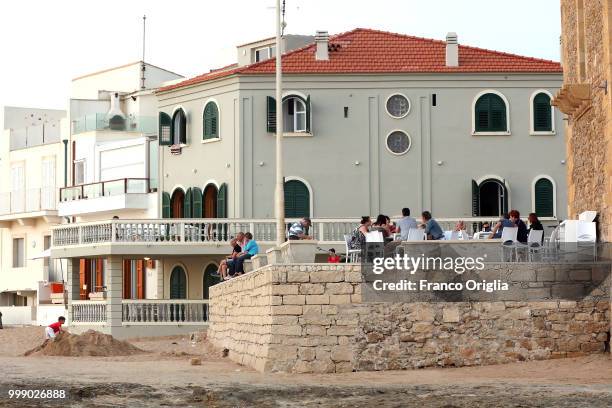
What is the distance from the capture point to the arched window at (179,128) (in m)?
48.1

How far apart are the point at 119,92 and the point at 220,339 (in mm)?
25574

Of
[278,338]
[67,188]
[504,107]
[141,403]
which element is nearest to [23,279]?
[67,188]

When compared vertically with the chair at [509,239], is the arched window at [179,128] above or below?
above

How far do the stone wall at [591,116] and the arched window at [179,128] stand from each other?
1993 cm

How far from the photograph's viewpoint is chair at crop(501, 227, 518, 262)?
85.1 ft

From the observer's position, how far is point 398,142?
4581 cm

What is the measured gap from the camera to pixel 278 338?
84.2ft

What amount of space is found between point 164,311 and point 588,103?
19.8 m

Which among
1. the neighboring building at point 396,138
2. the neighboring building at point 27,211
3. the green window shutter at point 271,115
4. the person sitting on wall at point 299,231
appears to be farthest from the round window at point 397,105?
the neighboring building at point 27,211

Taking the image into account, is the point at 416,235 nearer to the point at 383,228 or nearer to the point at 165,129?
the point at 383,228

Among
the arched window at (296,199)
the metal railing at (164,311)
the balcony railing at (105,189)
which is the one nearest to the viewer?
the metal railing at (164,311)

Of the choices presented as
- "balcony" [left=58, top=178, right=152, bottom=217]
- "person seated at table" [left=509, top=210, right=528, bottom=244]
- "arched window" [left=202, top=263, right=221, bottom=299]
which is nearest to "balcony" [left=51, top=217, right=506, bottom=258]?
"arched window" [left=202, top=263, right=221, bottom=299]

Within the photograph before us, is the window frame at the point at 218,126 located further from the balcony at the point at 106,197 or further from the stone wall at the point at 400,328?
the stone wall at the point at 400,328

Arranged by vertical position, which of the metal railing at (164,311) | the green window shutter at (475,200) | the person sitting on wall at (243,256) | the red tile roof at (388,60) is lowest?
the metal railing at (164,311)
